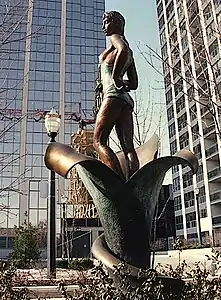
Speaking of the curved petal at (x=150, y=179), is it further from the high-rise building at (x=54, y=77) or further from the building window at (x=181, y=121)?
the high-rise building at (x=54, y=77)

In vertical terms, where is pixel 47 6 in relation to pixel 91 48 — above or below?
above

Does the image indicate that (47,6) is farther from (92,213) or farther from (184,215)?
(92,213)

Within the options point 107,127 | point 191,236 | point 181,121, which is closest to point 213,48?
point 181,121

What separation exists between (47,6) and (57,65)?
914cm

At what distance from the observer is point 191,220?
47.2 metres

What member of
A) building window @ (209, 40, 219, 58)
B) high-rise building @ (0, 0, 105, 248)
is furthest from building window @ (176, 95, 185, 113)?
building window @ (209, 40, 219, 58)

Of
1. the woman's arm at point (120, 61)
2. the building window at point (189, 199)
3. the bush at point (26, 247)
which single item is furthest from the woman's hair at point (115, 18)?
the building window at point (189, 199)

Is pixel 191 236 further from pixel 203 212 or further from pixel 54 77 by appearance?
pixel 54 77

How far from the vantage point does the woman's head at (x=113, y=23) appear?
4.89m

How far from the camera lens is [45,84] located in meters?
57.2

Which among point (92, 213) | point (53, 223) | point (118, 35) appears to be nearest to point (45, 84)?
point (92, 213)

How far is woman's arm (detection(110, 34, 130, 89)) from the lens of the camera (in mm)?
4652

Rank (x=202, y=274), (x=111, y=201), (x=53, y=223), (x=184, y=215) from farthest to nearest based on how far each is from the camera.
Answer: (x=184, y=215), (x=53, y=223), (x=111, y=201), (x=202, y=274)

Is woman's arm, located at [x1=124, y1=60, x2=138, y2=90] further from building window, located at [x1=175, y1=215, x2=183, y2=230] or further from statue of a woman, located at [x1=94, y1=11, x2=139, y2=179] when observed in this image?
building window, located at [x1=175, y1=215, x2=183, y2=230]
